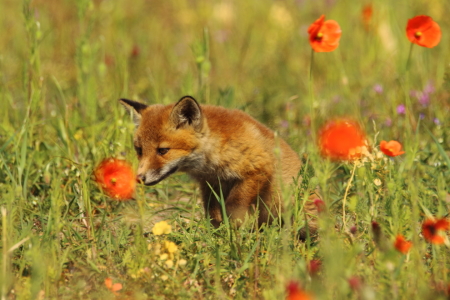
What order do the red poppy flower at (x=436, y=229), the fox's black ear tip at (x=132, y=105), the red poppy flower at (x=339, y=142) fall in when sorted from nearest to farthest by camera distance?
1. the red poppy flower at (x=436, y=229)
2. the red poppy flower at (x=339, y=142)
3. the fox's black ear tip at (x=132, y=105)

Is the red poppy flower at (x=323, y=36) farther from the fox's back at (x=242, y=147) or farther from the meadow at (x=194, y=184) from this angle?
the fox's back at (x=242, y=147)

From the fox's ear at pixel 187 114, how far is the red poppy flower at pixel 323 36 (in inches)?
37.3

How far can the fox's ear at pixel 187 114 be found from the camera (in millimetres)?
3891

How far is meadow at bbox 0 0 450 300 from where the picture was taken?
2803mm

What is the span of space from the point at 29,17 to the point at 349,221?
2957 millimetres

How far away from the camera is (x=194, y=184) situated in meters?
4.73

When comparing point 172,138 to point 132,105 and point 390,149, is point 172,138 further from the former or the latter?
point 390,149

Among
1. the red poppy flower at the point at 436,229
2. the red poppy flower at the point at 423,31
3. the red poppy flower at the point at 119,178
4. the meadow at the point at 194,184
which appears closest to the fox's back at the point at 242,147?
the meadow at the point at 194,184

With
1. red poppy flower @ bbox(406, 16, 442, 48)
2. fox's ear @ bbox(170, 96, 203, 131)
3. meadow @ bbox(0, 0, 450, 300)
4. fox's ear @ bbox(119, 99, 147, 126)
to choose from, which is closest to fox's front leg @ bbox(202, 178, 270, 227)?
meadow @ bbox(0, 0, 450, 300)

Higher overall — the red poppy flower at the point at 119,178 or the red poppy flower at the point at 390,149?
the red poppy flower at the point at 390,149

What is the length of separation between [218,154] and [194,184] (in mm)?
863

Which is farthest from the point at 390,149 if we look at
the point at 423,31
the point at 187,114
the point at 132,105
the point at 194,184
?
the point at 132,105

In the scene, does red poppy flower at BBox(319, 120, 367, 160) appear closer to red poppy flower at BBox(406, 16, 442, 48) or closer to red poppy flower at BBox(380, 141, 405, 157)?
red poppy flower at BBox(380, 141, 405, 157)

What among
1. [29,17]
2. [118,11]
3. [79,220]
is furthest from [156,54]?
[79,220]
